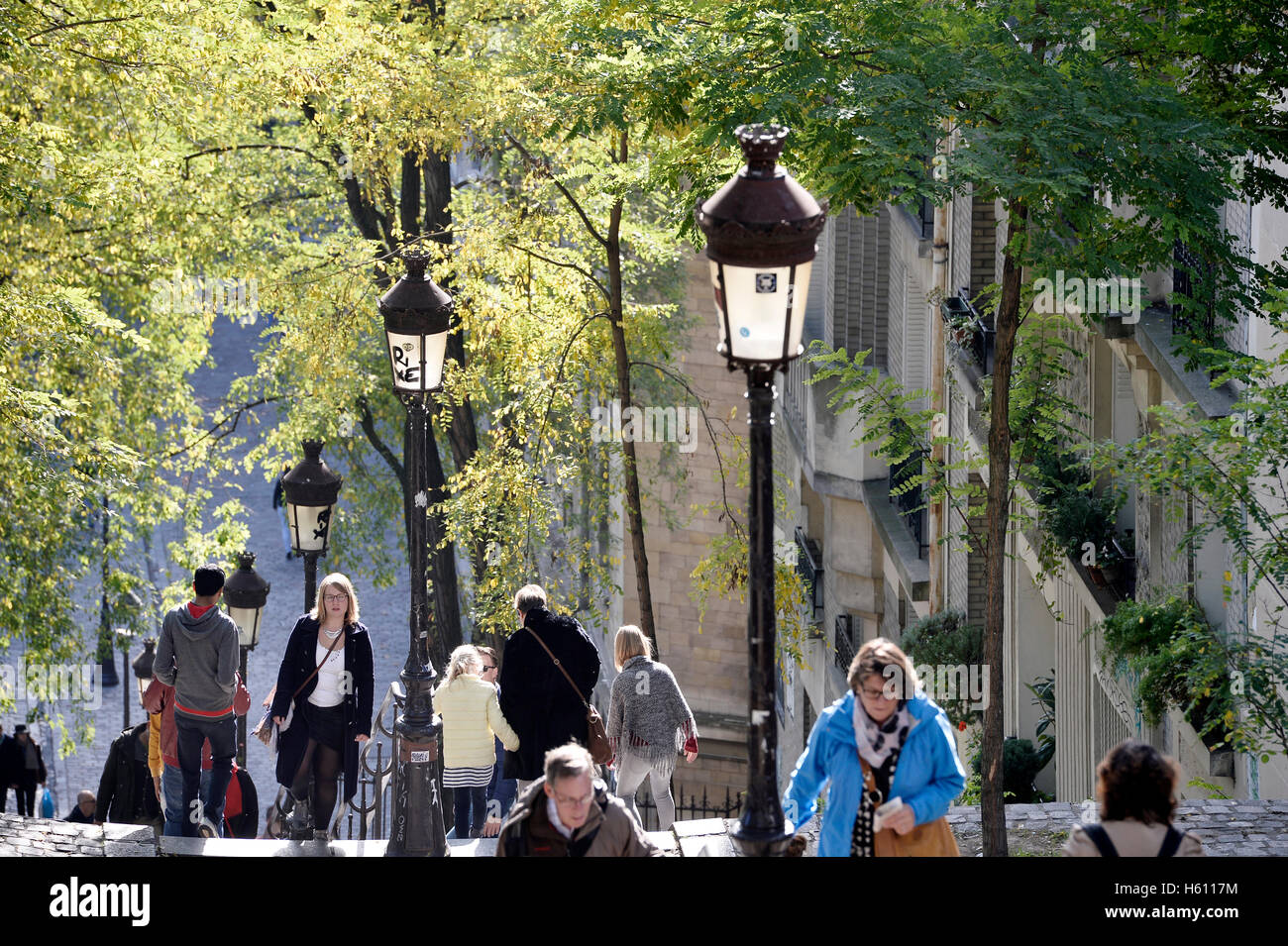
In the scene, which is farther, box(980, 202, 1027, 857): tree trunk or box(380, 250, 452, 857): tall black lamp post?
box(380, 250, 452, 857): tall black lamp post

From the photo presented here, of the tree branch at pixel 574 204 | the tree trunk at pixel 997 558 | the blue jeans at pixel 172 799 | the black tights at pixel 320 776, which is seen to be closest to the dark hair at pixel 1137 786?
the tree trunk at pixel 997 558

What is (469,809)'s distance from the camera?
12.4 m

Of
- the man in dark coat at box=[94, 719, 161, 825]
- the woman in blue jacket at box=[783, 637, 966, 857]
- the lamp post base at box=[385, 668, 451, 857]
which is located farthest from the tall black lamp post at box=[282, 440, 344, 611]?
the woman in blue jacket at box=[783, 637, 966, 857]

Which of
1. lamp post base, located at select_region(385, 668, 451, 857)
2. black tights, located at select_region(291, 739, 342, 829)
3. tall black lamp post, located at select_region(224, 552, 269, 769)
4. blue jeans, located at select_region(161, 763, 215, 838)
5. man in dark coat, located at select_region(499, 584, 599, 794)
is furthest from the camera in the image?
tall black lamp post, located at select_region(224, 552, 269, 769)

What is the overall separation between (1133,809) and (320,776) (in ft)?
21.1

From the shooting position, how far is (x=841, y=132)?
10.9m

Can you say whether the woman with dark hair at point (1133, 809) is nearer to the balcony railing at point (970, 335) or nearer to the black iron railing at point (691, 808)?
the black iron railing at point (691, 808)

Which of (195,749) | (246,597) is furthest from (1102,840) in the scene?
(246,597)

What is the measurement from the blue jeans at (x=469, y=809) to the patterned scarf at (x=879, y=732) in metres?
4.87

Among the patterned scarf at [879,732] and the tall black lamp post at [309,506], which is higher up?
the tall black lamp post at [309,506]

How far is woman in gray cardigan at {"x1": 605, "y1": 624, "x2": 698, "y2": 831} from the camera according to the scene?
11602mm

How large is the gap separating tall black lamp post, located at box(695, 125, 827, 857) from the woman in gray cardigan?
12.7ft

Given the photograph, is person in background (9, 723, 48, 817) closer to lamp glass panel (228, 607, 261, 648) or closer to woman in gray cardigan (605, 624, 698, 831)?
lamp glass panel (228, 607, 261, 648)

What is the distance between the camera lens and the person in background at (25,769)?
2152cm
